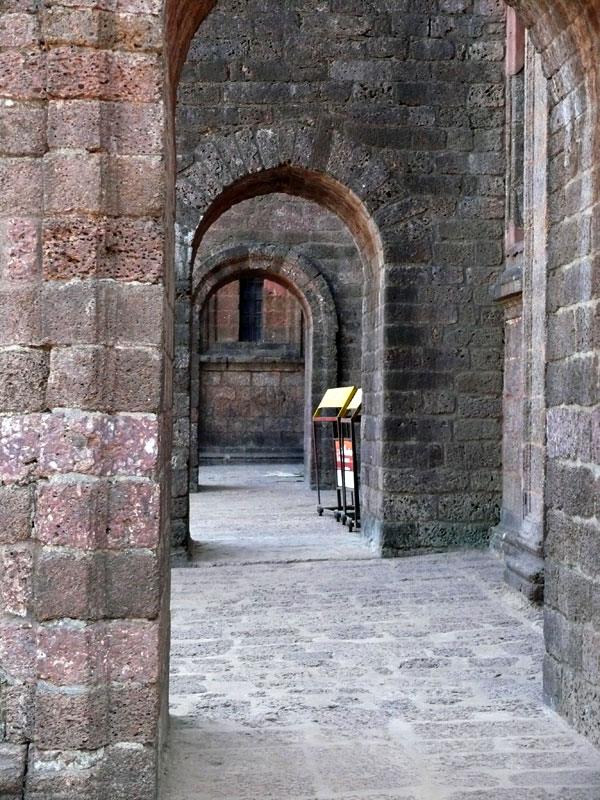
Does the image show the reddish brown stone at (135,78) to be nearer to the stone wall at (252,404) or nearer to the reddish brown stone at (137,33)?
the reddish brown stone at (137,33)

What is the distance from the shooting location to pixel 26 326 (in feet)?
9.37

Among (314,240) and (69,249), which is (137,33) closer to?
(69,249)

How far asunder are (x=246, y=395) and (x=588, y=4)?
16.0 meters

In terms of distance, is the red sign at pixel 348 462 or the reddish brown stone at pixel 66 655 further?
the red sign at pixel 348 462

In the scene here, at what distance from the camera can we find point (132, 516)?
2.86 m

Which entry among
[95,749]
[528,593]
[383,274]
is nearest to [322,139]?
[383,274]

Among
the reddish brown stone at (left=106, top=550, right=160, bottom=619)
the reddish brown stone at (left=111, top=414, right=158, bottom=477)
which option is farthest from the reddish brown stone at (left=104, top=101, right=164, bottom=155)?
the reddish brown stone at (left=106, top=550, right=160, bottom=619)

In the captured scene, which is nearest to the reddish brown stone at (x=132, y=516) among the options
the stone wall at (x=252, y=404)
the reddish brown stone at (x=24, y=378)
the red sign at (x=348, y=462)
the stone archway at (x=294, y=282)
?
the reddish brown stone at (x=24, y=378)

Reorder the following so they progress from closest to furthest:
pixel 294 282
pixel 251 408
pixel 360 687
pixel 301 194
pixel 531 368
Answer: pixel 360 687
pixel 531 368
pixel 301 194
pixel 294 282
pixel 251 408

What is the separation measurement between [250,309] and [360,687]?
56.7 feet

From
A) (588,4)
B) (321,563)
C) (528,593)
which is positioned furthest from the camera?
(321,563)

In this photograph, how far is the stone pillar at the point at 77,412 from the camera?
2803 mm

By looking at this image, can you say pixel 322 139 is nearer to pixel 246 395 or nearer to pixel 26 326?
pixel 26 326

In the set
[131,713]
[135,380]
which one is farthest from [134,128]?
[131,713]
